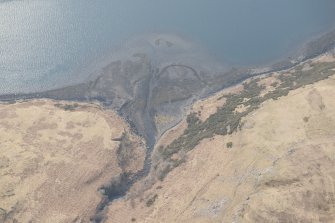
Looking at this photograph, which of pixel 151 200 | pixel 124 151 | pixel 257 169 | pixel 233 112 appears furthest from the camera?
pixel 233 112

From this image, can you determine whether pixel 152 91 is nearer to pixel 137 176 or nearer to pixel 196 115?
pixel 196 115

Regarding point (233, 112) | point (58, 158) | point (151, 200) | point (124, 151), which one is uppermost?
point (233, 112)

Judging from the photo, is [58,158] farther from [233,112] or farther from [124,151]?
[233,112]

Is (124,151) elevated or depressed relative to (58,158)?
depressed

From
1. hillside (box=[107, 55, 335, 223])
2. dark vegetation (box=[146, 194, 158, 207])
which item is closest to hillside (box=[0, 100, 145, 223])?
hillside (box=[107, 55, 335, 223])

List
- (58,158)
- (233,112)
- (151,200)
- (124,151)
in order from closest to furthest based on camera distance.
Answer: (151,200) → (58,158) → (124,151) → (233,112)

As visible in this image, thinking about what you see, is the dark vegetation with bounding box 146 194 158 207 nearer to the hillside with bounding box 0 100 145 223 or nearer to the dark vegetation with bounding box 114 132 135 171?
the hillside with bounding box 0 100 145 223

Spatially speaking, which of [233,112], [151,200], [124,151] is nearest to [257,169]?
[151,200]
